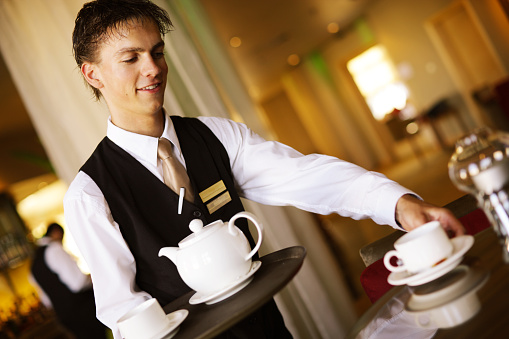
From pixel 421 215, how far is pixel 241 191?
0.77 metres

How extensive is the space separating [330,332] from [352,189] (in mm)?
1614

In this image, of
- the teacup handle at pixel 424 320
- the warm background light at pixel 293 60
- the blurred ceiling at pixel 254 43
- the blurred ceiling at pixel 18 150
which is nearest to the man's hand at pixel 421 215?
the teacup handle at pixel 424 320

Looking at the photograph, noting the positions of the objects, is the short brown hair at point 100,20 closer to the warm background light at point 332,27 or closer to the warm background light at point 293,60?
the warm background light at point 332,27

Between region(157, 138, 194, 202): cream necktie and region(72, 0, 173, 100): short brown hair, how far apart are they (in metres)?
0.35

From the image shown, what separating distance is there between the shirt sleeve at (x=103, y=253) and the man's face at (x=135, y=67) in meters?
0.29

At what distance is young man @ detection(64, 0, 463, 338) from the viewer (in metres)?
1.31

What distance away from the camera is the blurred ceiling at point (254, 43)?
19.2 feet

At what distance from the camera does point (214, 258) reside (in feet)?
3.32

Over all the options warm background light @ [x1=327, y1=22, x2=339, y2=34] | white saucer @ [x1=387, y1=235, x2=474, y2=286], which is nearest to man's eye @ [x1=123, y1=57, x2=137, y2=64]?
white saucer @ [x1=387, y1=235, x2=474, y2=286]

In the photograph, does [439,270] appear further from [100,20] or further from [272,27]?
Answer: [272,27]

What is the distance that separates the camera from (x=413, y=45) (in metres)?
10.6

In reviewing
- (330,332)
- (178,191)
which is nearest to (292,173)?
(178,191)

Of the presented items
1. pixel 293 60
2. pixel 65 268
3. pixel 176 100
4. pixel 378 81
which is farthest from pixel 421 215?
pixel 293 60

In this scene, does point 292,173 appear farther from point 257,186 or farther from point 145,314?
point 145,314
